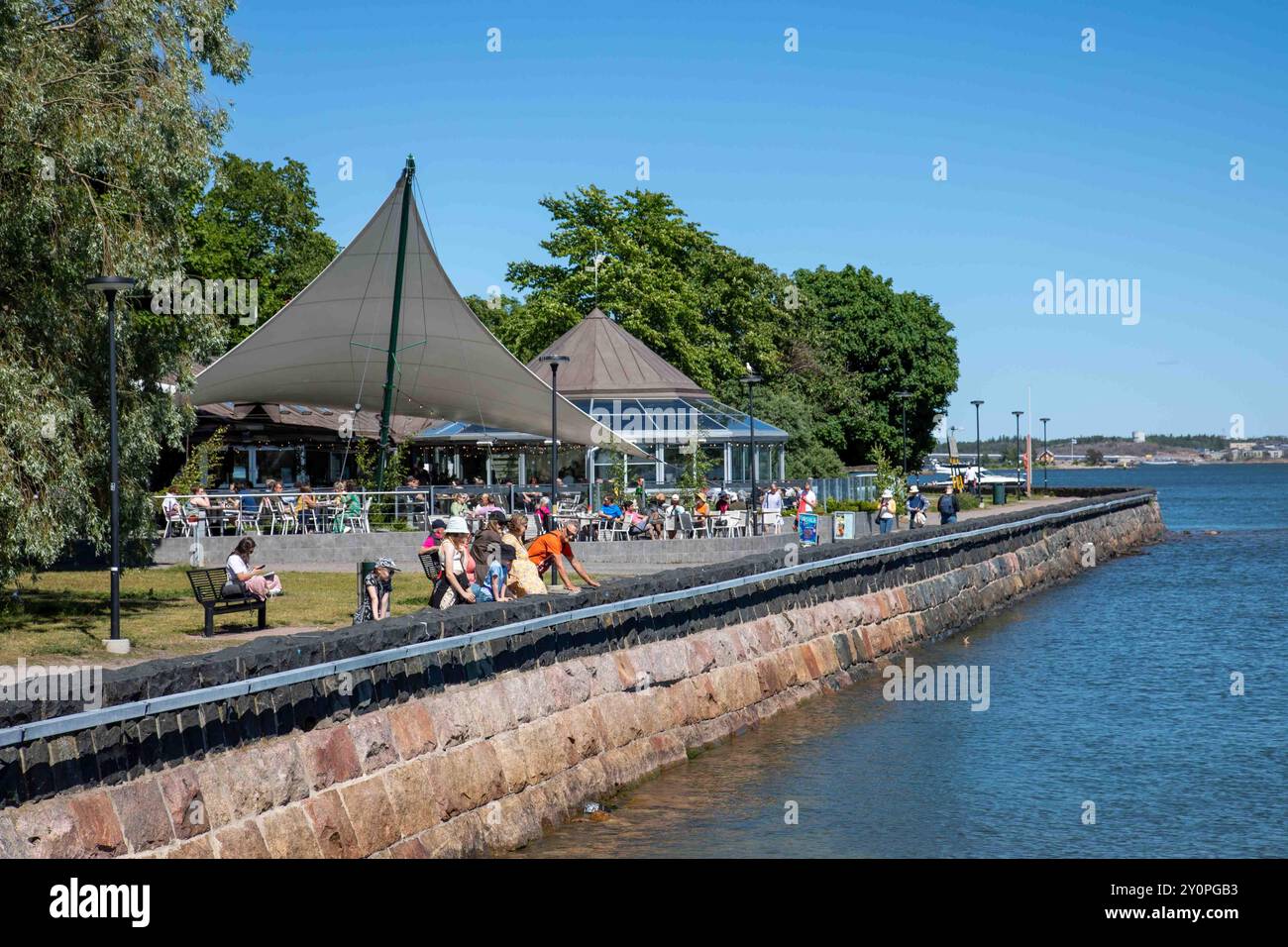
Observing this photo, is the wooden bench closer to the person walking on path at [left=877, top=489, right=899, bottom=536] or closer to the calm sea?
the calm sea

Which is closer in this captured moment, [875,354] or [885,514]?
[885,514]

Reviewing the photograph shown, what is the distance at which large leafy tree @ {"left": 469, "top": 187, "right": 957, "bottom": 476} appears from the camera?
179ft

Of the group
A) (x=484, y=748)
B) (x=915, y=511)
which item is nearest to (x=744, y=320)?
(x=915, y=511)

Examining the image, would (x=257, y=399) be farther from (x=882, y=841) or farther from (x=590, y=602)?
(x=882, y=841)

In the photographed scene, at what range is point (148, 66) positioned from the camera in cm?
1920

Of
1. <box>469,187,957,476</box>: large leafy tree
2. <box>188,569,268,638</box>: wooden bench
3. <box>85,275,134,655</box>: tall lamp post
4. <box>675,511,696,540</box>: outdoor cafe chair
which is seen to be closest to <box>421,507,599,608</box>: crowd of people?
<box>188,569,268,638</box>: wooden bench

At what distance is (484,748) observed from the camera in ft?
38.4

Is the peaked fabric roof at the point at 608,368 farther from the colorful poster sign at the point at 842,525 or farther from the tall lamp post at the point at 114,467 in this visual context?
the tall lamp post at the point at 114,467

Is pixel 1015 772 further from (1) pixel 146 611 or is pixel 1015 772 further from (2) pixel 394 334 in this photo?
(2) pixel 394 334

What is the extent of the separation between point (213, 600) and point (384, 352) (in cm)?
1586

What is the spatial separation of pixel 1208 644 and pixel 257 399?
67.9ft

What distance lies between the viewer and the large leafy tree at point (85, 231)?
1689 centimetres

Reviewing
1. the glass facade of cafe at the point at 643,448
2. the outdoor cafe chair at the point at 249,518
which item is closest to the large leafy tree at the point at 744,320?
the glass facade of cafe at the point at 643,448

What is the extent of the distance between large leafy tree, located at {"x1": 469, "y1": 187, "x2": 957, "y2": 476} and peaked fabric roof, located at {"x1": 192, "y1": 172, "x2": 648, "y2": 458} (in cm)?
1899
